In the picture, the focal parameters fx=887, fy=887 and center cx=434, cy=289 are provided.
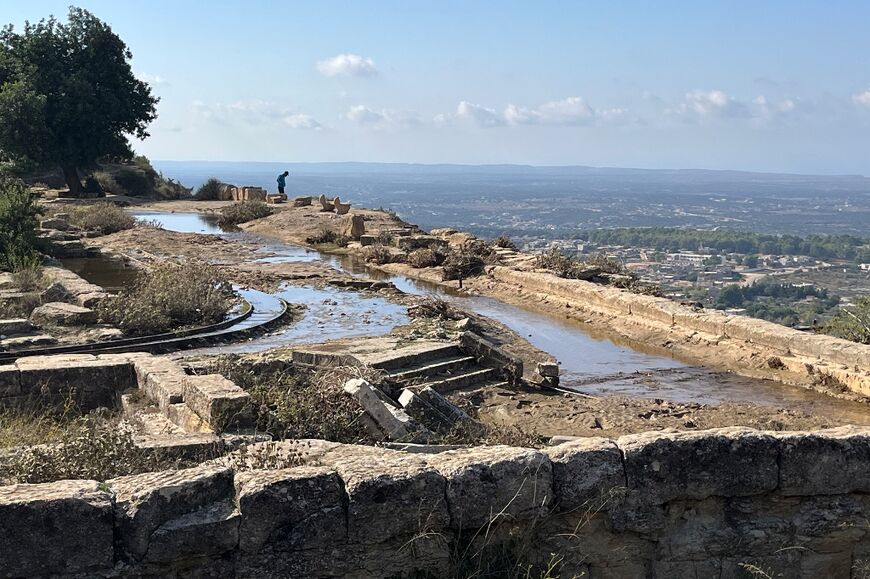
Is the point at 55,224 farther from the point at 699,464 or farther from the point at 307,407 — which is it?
the point at 699,464

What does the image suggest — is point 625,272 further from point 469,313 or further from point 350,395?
point 350,395

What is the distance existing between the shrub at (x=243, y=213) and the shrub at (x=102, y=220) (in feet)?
14.5

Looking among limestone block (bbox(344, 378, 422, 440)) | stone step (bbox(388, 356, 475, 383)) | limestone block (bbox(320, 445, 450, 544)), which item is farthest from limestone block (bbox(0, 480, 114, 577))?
stone step (bbox(388, 356, 475, 383))

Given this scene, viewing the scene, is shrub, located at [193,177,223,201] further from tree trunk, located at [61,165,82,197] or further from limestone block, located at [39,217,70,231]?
limestone block, located at [39,217,70,231]

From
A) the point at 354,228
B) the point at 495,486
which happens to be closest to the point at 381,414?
the point at 495,486

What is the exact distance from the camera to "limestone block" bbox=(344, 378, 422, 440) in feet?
22.8

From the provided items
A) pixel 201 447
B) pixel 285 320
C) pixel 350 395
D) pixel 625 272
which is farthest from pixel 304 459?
pixel 625 272

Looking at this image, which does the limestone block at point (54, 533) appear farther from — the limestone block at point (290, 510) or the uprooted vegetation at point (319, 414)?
the uprooted vegetation at point (319, 414)

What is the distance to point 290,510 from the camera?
4.10m

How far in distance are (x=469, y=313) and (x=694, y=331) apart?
148 inches

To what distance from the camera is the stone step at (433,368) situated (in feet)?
34.6

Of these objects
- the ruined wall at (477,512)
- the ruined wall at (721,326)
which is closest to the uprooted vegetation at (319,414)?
the ruined wall at (477,512)

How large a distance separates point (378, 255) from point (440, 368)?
11397 millimetres

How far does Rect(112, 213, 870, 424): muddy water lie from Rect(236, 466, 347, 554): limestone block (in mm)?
7436
